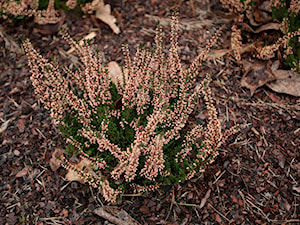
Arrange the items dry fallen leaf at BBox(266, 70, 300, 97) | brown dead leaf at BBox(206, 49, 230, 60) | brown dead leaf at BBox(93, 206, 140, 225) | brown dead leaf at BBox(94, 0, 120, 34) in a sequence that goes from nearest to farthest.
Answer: brown dead leaf at BBox(93, 206, 140, 225), dry fallen leaf at BBox(266, 70, 300, 97), brown dead leaf at BBox(206, 49, 230, 60), brown dead leaf at BBox(94, 0, 120, 34)

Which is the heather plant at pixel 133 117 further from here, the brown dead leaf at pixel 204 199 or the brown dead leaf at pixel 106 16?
the brown dead leaf at pixel 106 16

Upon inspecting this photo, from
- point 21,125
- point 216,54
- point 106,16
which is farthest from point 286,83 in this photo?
point 21,125

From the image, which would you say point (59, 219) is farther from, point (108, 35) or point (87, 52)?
point (108, 35)

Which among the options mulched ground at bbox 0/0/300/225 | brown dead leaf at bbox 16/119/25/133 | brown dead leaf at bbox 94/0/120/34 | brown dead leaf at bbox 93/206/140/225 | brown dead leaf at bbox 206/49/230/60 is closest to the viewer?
brown dead leaf at bbox 93/206/140/225

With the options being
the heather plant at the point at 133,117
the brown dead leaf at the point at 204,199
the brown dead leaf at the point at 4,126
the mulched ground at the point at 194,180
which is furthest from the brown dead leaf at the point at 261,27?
the brown dead leaf at the point at 4,126

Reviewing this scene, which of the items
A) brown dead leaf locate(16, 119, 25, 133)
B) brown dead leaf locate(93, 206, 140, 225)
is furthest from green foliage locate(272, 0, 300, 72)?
brown dead leaf locate(16, 119, 25, 133)

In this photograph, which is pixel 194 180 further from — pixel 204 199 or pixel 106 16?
pixel 106 16

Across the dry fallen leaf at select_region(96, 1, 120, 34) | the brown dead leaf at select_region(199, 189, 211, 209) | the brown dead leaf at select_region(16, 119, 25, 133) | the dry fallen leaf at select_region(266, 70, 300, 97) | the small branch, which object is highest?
the dry fallen leaf at select_region(96, 1, 120, 34)

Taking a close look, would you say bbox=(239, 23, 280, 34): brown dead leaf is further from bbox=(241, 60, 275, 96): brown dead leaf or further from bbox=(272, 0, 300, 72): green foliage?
bbox=(241, 60, 275, 96): brown dead leaf
